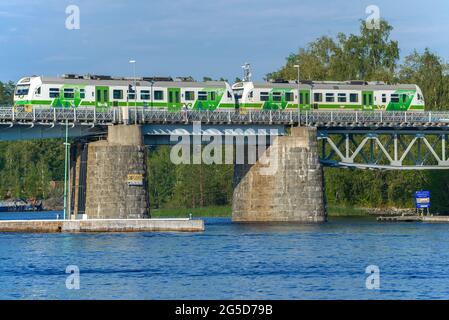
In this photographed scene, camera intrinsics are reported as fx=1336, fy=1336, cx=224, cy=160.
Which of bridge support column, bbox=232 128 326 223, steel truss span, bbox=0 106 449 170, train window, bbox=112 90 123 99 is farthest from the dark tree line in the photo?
train window, bbox=112 90 123 99

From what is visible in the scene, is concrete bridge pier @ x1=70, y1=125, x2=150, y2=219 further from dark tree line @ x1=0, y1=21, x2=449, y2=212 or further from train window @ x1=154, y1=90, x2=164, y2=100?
dark tree line @ x1=0, y1=21, x2=449, y2=212

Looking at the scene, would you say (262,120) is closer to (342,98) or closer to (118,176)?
(342,98)

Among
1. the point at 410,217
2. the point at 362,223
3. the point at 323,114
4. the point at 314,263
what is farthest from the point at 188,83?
the point at 314,263

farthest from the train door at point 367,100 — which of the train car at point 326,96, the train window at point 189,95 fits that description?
the train window at point 189,95

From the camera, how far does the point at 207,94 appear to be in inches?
5374

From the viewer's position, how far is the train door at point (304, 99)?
141250 mm

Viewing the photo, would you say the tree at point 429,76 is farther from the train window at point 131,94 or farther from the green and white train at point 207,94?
the train window at point 131,94

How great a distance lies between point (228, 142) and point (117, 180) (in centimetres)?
1690

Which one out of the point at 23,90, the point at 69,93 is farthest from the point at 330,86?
the point at 23,90

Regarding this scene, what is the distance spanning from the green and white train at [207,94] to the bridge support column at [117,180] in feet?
17.2

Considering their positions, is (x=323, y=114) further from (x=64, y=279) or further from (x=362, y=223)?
(x=64, y=279)

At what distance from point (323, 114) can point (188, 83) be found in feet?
50.1

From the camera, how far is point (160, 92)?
5271 inches

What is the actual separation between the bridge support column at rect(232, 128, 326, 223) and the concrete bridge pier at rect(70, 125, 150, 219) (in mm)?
15067
